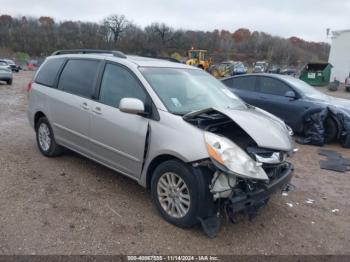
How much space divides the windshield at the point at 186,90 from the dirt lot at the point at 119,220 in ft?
4.18

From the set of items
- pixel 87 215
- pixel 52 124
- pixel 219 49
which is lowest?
pixel 87 215

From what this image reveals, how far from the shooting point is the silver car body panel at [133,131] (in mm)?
3373

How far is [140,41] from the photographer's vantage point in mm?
80438

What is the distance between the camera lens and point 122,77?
→ 13.7 ft

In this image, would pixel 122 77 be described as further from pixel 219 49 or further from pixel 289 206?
pixel 219 49

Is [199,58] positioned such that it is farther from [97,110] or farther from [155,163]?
[155,163]

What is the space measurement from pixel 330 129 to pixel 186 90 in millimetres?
4776

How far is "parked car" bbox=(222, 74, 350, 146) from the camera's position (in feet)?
24.8

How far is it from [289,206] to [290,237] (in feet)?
2.55

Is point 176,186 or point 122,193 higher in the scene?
point 176,186

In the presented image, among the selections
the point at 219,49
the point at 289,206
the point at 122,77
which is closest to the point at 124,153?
the point at 122,77

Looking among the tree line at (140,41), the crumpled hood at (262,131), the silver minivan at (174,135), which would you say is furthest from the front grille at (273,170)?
the tree line at (140,41)

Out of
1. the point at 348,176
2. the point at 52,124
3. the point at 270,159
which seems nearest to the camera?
the point at 270,159

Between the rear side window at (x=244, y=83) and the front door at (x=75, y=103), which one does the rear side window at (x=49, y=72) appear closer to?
the front door at (x=75, y=103)
